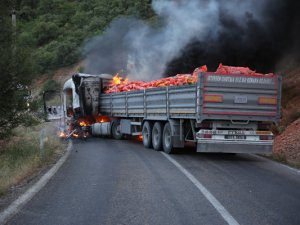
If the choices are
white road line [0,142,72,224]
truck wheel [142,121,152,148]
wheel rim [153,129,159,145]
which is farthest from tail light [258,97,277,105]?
white road line [0,142,72,224]

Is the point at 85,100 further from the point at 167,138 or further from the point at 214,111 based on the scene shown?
the point at 214,111

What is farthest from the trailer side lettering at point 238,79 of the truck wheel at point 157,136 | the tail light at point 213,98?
the truck wheel at point 157,136

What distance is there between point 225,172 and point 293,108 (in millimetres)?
10385

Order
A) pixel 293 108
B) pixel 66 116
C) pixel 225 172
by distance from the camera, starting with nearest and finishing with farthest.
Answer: pixel 225 172 < pixel 293 108 < pixel 66 116

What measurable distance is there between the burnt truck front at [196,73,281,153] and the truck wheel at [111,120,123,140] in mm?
7946

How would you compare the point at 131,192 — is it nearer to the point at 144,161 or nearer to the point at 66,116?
the point at 144,161

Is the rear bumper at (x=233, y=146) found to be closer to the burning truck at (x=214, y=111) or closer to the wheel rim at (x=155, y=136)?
the burning truck at (x=214, y=111)

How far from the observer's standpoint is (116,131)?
20.6 metres

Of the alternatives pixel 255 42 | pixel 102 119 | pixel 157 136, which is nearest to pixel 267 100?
pixel 157 136

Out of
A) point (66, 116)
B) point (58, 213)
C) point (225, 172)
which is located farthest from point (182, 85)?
point (66, 116)

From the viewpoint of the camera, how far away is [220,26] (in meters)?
23.2

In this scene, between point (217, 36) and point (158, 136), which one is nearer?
point (158, 136)

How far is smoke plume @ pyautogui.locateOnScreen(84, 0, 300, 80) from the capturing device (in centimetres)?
2225

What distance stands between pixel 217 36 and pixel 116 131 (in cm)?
718
